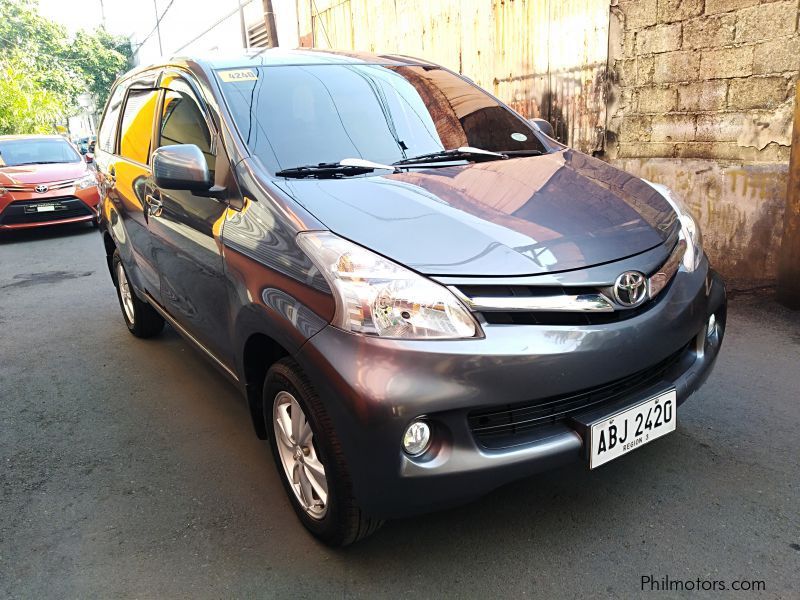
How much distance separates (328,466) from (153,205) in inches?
80.5

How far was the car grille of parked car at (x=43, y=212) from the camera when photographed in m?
9.42

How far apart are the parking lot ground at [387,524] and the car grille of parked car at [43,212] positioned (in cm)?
673

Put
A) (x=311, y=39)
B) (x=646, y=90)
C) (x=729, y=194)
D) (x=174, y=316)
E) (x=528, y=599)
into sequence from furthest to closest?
(x=311, y=39) < (x=646, y=90) < (x=729, y=194) < (x=174, y=316) < (x=528, y=599)

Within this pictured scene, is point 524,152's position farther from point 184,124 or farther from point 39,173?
point 39,173

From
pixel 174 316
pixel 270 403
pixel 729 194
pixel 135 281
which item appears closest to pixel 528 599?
pixel 270 403

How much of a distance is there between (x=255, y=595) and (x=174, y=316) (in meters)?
1.82

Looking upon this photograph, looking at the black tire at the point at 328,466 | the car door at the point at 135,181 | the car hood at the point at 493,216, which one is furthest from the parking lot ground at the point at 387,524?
the car hood at the point at 493,216

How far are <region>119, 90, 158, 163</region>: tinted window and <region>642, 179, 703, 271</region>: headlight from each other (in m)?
2.67

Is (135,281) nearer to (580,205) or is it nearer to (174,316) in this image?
A: (174,316)

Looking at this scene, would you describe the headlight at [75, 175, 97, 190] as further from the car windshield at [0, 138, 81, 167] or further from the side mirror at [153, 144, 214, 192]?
the side mirror at [153, 144, 214, 192]

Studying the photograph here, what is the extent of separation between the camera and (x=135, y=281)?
4.26 meters

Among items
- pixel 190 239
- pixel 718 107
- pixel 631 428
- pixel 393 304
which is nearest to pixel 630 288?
pixel 631 428

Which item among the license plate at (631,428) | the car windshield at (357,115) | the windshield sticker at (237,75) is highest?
the windshield sticker at (237,75)

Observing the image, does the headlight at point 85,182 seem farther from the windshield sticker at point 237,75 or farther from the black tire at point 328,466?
the black tire at point 328,466
